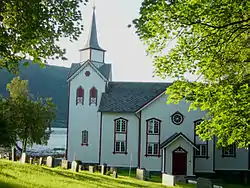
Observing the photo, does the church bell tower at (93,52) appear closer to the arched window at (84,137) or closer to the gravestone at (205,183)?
the arched window at (84,137)

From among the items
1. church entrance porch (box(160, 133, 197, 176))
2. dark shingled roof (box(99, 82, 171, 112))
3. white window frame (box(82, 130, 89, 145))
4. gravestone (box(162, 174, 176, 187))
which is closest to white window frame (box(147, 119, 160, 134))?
dark shingled roof (box(99, 82, 171, 112))

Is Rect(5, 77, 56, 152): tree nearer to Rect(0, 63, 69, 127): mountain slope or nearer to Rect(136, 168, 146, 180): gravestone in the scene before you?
Rect(136, 168, 146, 180): gravestone

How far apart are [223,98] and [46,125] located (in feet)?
114

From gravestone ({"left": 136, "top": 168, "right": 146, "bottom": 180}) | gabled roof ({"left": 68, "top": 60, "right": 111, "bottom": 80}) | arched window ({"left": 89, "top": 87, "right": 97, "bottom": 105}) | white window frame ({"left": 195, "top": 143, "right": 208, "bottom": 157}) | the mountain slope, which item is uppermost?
Result: the mountain slope

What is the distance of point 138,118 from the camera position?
39656 millimetres

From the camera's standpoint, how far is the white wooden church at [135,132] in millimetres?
37312

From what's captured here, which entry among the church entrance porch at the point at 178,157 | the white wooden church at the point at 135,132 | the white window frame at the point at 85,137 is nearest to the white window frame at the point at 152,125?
the white wooden church at the point at 135,132

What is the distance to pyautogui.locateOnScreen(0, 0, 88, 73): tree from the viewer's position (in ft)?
36.3

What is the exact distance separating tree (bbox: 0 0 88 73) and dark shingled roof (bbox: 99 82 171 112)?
2762 cm

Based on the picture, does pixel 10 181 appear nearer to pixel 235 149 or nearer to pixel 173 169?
pixel 173 169

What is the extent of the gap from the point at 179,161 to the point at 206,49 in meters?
24.1

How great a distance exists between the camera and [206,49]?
47.1 ft

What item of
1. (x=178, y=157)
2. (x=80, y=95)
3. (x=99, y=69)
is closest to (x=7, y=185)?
(x=178, y=157)

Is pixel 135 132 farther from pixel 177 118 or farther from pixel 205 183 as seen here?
pixel 205 183
